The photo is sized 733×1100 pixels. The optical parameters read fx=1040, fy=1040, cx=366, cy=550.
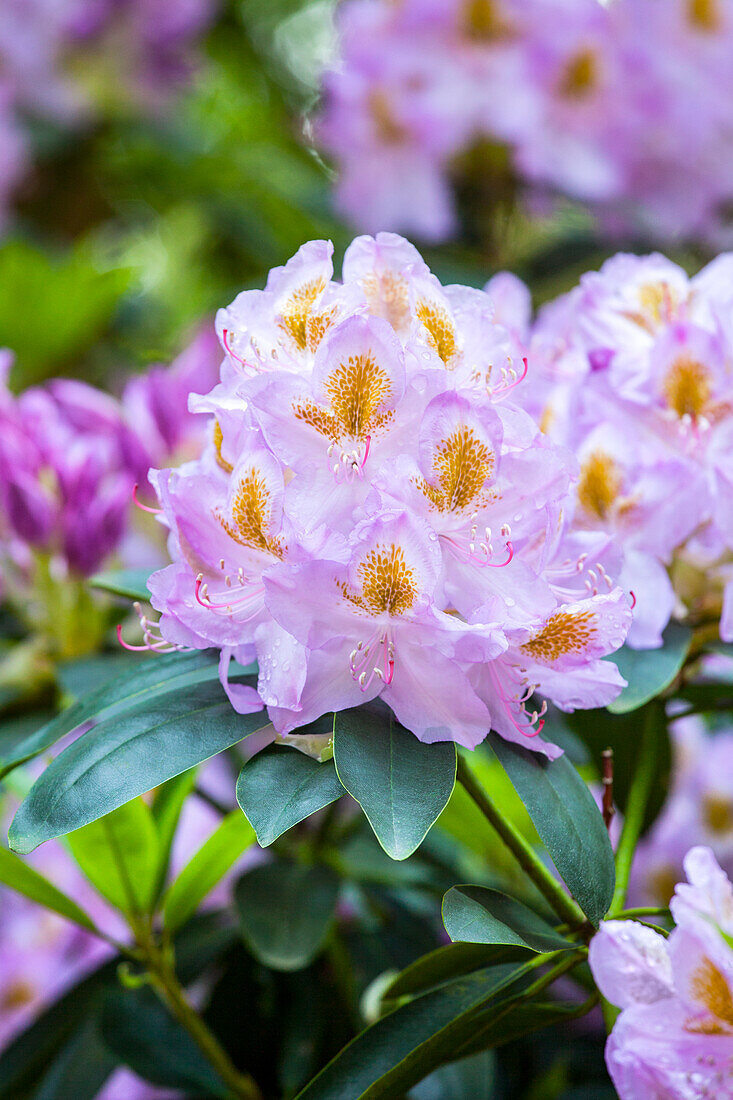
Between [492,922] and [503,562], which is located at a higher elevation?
[503,562]

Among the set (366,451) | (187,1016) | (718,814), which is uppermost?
(366,451)

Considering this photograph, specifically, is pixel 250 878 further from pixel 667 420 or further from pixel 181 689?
pixel 667 420

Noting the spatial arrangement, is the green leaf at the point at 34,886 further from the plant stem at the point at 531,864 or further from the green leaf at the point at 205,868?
the plant stem at the point at 531,864

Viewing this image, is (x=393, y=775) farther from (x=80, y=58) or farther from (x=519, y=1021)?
(x=80, y=58)

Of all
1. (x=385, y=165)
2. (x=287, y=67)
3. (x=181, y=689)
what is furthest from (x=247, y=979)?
(x=287, y=67)

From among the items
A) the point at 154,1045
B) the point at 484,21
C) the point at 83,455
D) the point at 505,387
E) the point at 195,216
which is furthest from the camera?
the point at 195,216

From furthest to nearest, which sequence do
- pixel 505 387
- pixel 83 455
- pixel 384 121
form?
pixel 384 121 → pixel 83 455 → pixel 505 387

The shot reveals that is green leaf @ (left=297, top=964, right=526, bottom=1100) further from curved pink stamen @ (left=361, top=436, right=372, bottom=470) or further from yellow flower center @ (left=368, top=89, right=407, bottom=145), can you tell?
yellow flower center @ (left=368, top=89, right=407, bottom=145)

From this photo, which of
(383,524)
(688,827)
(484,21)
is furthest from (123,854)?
(484,21)
